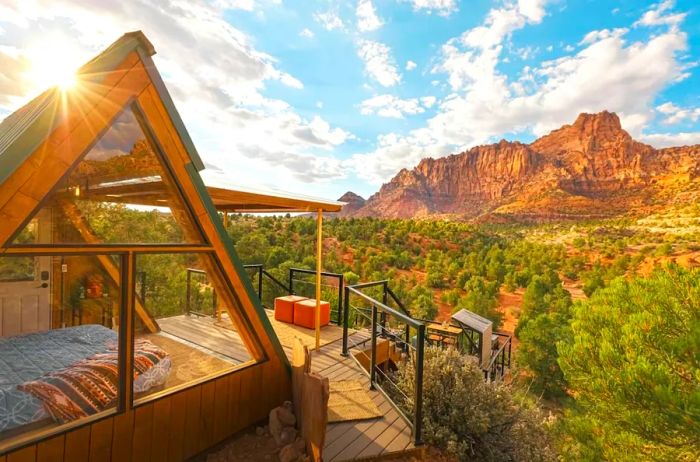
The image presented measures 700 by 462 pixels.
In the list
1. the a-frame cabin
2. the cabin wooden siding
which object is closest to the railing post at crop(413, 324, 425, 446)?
the cabin wooden siding

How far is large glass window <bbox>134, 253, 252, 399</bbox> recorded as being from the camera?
2.87m

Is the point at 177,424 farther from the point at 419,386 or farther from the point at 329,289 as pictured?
the point at 329,289

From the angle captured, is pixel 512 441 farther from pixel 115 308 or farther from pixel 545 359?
pixel 545 359

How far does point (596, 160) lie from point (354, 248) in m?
93.1

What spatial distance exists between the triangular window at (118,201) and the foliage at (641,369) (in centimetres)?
524

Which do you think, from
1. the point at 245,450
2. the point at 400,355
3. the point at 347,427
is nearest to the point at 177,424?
the point at 245,450

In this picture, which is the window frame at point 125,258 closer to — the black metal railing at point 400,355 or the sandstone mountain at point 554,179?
the black metal railing at point 400,355

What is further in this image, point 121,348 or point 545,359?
point 545,359

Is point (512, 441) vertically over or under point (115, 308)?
under

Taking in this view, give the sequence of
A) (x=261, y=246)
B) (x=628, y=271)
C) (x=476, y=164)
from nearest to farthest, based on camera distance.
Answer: (x=261, y=246)
(x=628, y=271)
(x=476, y=164)

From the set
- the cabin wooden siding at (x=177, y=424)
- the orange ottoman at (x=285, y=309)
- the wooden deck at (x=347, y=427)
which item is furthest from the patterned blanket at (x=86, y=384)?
the orange ottoman at (x=285, y=309)

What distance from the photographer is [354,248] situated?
32.2 metres

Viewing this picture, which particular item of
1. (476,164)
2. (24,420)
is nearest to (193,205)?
(24,420)

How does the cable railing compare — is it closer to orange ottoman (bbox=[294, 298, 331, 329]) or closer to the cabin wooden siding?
orange ottoman (bbox=[294, 298, 331, 329])
